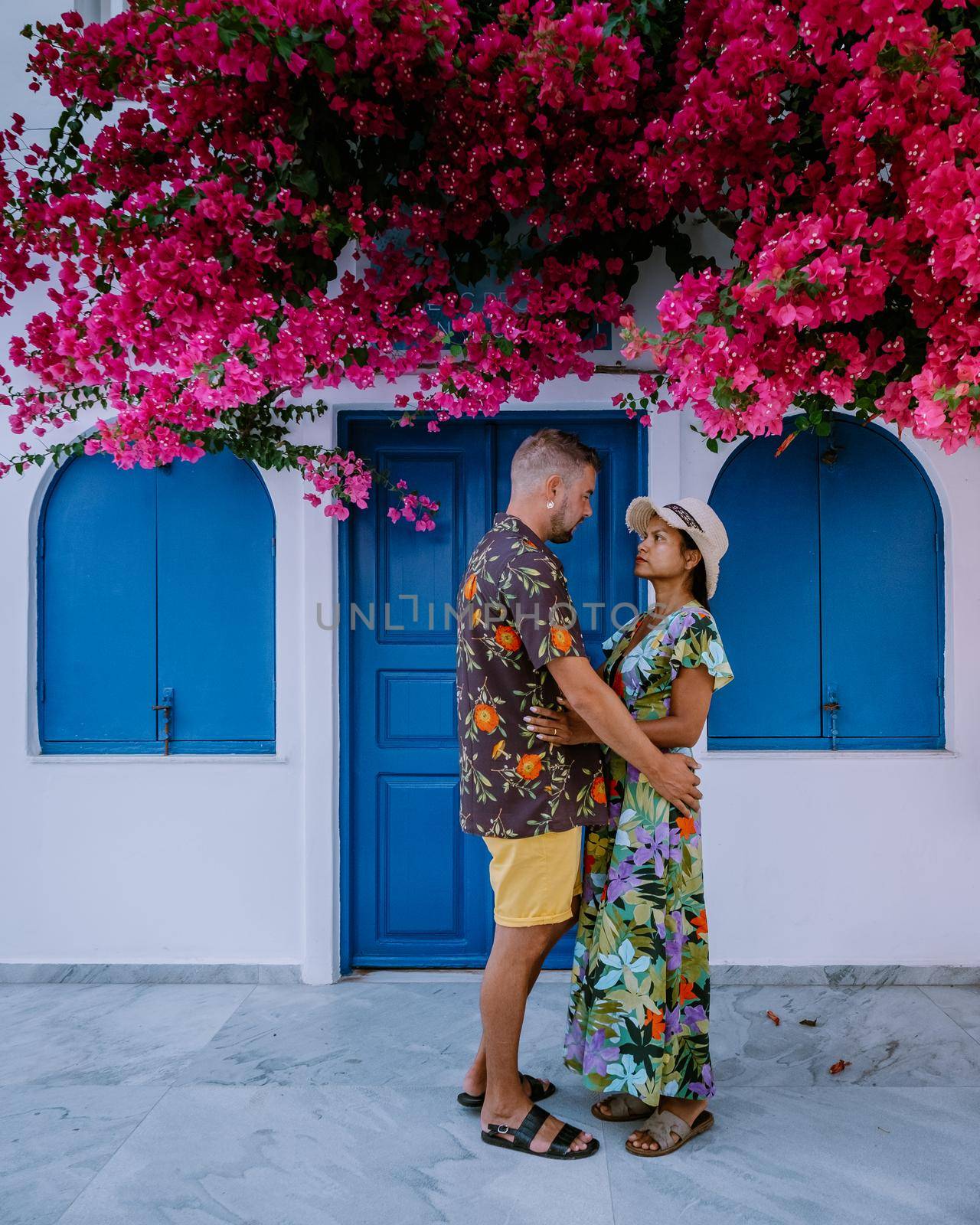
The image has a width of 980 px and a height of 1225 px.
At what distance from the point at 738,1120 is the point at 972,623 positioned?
2157 millimetres

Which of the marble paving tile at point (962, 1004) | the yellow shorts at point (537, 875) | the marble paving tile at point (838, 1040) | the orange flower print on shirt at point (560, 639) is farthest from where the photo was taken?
the marble paving tile at point (962, 1004)

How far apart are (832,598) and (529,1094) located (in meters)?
2.23

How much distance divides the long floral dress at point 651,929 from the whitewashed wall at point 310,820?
1.10 m

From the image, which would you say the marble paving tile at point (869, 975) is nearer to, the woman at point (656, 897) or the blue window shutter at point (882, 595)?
the blue window shutter at point (882, 595)

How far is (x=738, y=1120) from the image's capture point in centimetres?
256

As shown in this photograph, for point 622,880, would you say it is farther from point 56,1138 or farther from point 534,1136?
point 56,1138

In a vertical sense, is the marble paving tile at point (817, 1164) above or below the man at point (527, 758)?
below

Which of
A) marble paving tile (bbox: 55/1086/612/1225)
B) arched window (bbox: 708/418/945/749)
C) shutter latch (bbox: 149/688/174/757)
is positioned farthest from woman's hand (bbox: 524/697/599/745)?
shutter latch (bbox: 149/688/174/757)

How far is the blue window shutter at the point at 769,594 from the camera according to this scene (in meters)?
3.65

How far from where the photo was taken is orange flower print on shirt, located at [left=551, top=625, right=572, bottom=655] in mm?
2264

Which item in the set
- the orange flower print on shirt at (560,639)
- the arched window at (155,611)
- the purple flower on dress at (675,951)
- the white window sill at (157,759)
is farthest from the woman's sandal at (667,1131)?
the arched window at (155,611)

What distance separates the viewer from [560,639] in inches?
89.3

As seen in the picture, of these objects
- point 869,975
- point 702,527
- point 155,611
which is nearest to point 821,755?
point 869,975

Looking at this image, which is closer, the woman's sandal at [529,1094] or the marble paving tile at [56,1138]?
the marble paving tile at [56,1138]
